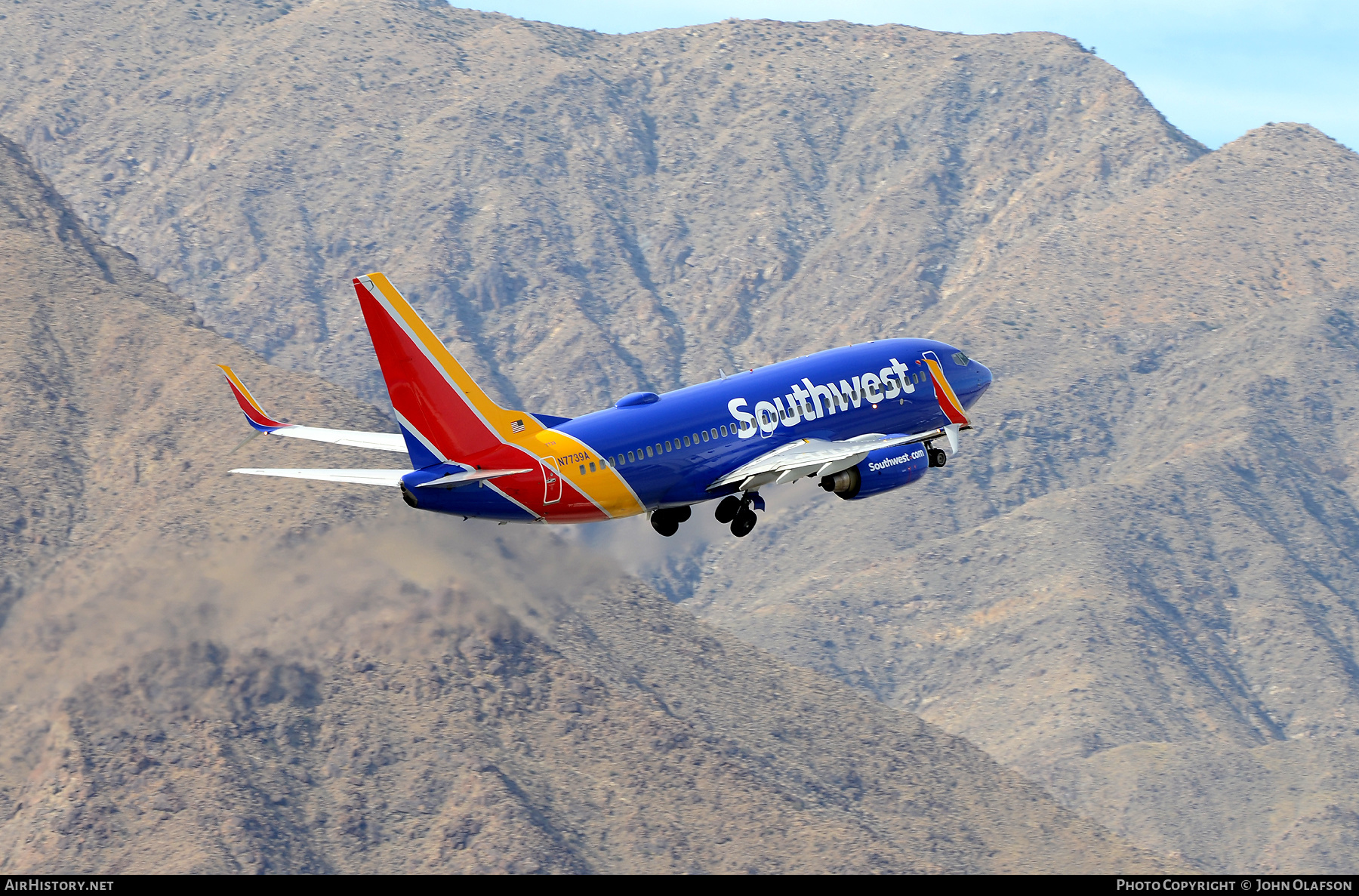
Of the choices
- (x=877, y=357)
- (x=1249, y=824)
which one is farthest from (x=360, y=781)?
(x=1249, y=824)

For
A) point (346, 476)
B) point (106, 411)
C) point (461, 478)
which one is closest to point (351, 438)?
point (346, 476)

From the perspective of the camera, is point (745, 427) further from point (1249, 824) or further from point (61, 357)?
point (1249, 824)

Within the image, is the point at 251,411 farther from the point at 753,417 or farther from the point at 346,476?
the point at 753,417

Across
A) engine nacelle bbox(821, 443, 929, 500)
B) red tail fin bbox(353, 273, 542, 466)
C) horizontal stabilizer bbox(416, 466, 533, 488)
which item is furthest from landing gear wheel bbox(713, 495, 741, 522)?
horizontal stabilizer bbox(416, 466, 533, 488)

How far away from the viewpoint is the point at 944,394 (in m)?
72.0

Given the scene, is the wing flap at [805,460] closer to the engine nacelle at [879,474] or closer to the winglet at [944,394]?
the engine nacelle at [879,474]

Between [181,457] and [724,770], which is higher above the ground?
[181,457]

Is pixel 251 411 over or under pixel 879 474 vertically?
under

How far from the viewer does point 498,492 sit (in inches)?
2279

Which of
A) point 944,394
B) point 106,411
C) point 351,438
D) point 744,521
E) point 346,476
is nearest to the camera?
point 346,476

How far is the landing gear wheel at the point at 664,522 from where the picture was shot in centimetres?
6581

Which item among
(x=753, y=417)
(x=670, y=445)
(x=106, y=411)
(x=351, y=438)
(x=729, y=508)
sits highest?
(x=753, y=417)

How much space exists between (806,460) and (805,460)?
0.06m
